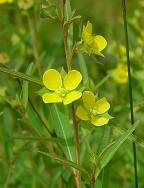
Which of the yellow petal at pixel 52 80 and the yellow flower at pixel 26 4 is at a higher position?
the yellow petal at pixel 52 80

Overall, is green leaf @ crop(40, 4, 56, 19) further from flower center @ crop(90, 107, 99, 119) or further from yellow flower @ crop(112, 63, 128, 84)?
yellow flower @ crop(112, 63, 128, 84)

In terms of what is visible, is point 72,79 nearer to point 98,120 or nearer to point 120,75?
point 98,120

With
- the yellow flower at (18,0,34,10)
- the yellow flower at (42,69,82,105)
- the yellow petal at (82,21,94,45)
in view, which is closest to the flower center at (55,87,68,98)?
the yellow flower at (42,69,82,105)

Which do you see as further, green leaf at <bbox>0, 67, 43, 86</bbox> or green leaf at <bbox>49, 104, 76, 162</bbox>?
green leaf at <bbox>49, 104, 76, 162</bbox>

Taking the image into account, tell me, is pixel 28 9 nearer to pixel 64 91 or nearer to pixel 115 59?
pixel 115 59

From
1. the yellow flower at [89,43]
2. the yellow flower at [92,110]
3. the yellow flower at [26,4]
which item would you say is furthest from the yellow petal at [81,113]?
the yellow flower at [26,4]

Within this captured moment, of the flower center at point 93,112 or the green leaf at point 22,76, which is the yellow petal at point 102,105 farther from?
the green leaf at point 22,76
